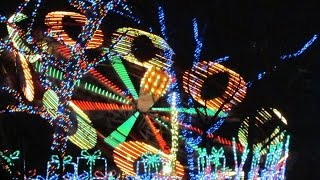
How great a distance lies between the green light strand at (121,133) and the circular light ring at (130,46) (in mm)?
1430

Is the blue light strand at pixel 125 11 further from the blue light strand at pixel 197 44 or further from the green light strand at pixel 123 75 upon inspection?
the blue light strand at pixel 197 44

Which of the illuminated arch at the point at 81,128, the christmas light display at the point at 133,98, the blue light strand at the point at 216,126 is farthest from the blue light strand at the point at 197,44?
the illuminated arch at the point at 81,128

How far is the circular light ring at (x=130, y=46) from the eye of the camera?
1539cm

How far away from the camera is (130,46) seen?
15.7 m

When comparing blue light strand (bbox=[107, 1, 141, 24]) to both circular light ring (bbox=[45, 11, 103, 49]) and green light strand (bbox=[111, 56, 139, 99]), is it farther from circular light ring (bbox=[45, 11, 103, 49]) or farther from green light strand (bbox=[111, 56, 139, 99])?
green light strand (bbox=[111, 56, 139, 99])

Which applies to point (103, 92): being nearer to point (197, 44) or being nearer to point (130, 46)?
point (130, 46)

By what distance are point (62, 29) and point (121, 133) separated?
130 inches

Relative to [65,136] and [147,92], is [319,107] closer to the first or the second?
[147,92]

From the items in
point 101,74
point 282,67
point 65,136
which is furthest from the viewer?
point 101,74

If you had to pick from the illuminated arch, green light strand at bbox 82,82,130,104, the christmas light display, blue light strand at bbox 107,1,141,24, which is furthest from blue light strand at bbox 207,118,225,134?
blue light strand at bbox 107,1,141,24

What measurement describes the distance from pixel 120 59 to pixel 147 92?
3.86 ft

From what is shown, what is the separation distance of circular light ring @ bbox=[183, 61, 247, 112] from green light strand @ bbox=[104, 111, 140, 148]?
1683mm

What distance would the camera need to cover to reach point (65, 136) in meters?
14.1

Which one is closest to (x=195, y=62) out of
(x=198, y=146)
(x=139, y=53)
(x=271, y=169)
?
(x=139, y=53)
